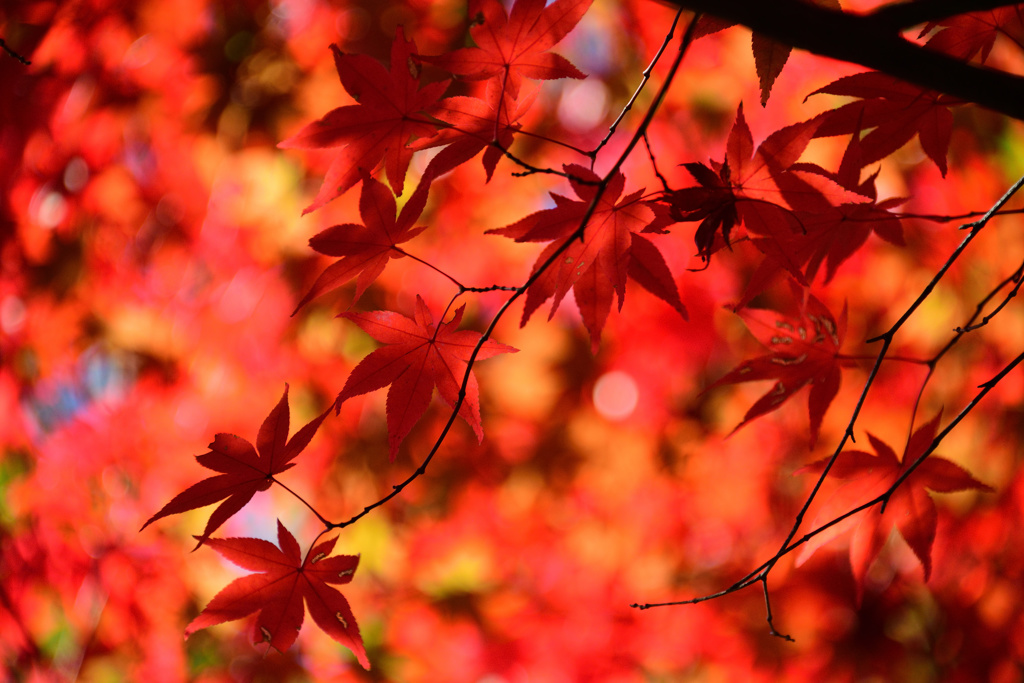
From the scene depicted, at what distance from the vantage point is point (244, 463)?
0.62 metres

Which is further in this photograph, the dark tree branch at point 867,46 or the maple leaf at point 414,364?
the maple leaf at point 414,364

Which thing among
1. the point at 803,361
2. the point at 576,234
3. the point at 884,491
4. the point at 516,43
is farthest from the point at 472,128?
the point at 884,491

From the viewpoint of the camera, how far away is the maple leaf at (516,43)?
0.59 meters

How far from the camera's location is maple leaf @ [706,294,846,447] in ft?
2.50

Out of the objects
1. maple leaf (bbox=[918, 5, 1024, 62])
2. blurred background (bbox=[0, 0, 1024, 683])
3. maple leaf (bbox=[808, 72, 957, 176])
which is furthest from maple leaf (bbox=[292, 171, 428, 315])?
blurred background (bbox=[0, 0, 1024, 683])

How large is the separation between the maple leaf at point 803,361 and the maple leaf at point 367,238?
1.40 feet

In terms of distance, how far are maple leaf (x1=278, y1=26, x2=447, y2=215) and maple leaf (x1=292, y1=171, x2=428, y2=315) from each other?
2cm

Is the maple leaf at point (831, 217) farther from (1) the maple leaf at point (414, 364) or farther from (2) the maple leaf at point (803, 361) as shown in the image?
(1) the maple leaf at point (414, 364)

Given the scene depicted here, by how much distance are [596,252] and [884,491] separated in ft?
1.50

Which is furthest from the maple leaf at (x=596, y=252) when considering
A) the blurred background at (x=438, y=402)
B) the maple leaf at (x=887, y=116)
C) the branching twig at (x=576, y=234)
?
the blurred background at (x=438, y=402)

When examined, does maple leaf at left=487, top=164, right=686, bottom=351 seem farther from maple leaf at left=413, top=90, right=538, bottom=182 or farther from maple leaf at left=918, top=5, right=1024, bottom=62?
maple leaf at left=918, top=5, right=1024, bottom=62

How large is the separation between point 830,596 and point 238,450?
5.80 ft

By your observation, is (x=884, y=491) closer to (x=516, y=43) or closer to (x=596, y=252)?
(x=596, y=252)

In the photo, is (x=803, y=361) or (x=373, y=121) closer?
(x=373, y=121)
